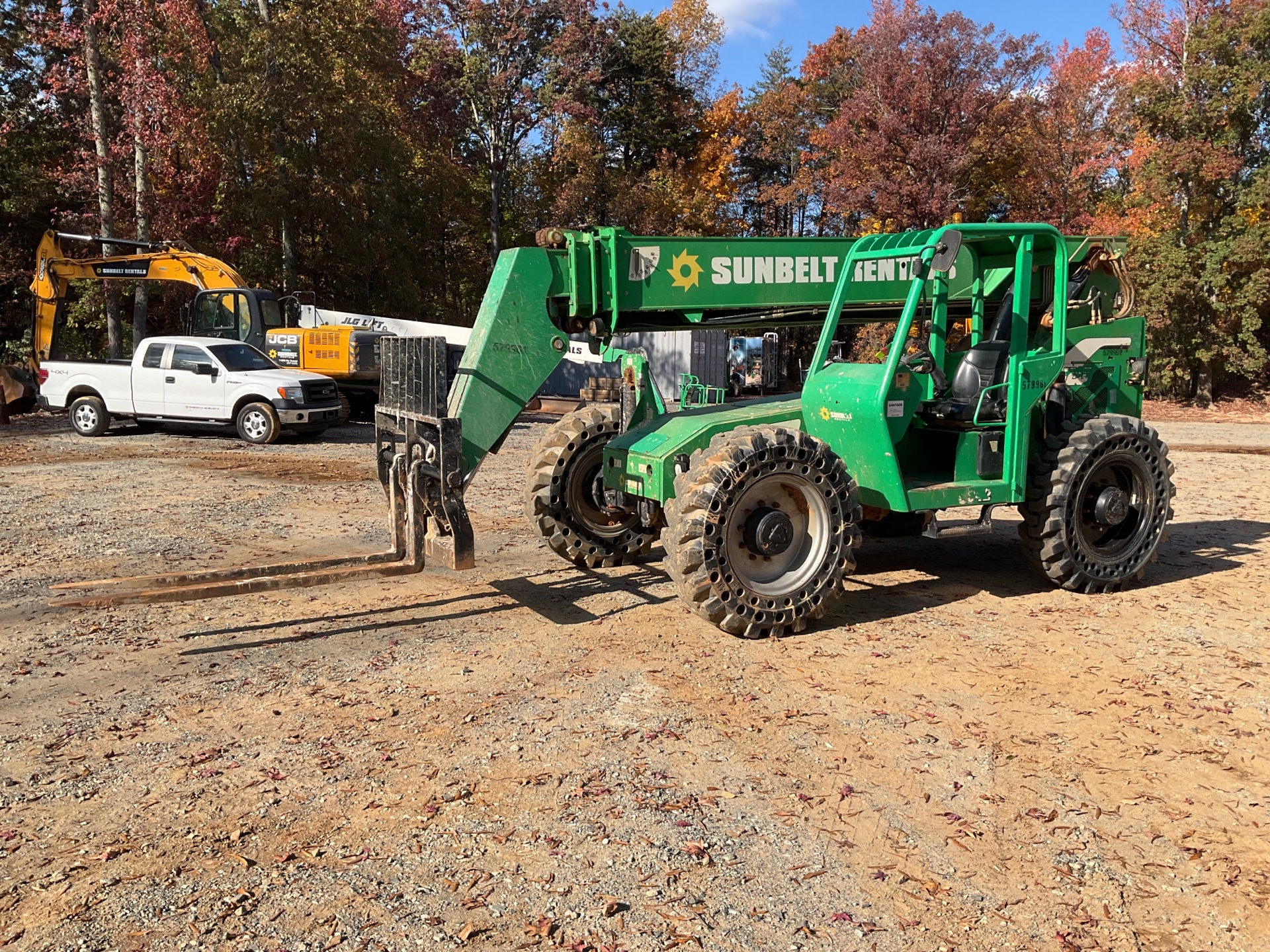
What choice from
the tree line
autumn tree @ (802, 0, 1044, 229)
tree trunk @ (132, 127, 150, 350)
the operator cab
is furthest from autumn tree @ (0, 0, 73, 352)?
autumn tree @ (802, 0, 1044, 229)

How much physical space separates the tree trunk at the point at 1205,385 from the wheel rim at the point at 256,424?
91.4 ft

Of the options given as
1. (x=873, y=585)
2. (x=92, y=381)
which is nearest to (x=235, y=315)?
(x=92, y=381)

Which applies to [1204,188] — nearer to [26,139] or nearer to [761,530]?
[761,530]

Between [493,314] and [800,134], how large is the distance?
131 feet

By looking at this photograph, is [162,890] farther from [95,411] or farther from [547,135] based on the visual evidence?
[547,135]

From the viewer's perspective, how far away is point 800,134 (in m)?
43.5

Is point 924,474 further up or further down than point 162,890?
further up

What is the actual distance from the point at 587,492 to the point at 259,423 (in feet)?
37.2

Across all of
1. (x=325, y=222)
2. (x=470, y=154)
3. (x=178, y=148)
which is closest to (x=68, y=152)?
(x=178, y=148)

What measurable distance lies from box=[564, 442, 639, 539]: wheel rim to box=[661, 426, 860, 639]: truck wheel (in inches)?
62.4

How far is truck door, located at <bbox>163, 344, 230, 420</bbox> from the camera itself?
58.8 ft

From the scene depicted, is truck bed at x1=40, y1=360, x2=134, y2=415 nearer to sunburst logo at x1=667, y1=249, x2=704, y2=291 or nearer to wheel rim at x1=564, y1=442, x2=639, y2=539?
wheel rim at x1=564, y1=442, x2=639, y2=539

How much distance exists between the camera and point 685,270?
7.32 meters

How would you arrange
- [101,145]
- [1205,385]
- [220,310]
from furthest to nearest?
1. [1205,385]
2. [101,145]
3. [220,310]
